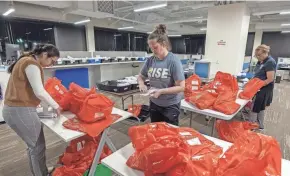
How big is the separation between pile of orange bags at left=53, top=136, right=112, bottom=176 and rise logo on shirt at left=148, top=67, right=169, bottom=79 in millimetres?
929

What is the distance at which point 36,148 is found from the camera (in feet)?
5.02

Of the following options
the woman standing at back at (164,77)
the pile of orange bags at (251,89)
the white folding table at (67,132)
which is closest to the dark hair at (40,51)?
the white folding table at (67,132)

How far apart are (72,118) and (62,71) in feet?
12.6

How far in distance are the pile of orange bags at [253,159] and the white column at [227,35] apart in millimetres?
3636

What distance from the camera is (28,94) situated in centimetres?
139

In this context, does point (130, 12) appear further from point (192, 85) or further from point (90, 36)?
point (192, 85)

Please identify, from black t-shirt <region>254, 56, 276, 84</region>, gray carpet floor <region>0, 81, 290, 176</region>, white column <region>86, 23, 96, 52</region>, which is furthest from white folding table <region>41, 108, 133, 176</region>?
white column <region>86, 23, 96, 52</region>

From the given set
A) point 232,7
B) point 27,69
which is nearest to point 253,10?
point 232,7

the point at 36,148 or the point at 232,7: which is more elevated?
the point at 232,7

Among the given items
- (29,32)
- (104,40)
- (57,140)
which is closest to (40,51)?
(57,140)

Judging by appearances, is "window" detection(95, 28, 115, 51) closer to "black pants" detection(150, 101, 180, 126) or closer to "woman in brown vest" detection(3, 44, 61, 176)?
"woman in brown vest" detection(3, 44, 61, 176)

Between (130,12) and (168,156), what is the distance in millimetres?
7651

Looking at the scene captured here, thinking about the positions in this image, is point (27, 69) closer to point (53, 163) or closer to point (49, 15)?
point (53, 163)

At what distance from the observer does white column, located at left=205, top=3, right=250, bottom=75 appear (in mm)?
3849
